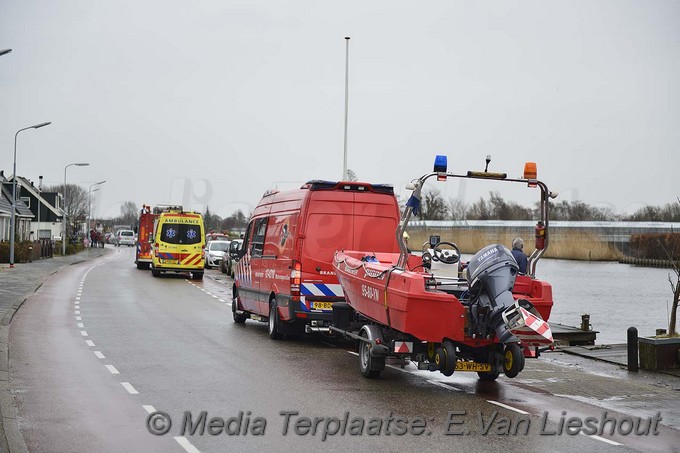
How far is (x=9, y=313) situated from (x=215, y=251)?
3008cm

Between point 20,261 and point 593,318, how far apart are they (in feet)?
108

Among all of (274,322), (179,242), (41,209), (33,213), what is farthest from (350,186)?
(41,209)

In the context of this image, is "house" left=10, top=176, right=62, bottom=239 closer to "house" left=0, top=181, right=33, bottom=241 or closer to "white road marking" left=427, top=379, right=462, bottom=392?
"house" left=0, top=181, right=33, bottom=241

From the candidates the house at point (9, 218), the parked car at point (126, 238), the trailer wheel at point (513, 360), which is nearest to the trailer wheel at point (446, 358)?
the trailer wheel at point (513, 360)

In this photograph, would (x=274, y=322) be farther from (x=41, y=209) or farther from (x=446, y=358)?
(x=41, y=209)

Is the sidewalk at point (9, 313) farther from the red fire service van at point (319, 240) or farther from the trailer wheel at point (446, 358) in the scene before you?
the trailer wheel at point (446, 358)

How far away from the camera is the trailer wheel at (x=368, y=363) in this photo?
12344mm

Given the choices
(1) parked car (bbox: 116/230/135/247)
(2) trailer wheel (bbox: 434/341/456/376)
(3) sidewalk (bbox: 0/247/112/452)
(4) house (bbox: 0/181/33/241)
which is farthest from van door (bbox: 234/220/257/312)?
(1) parked car (bbox: 116/230/135/247)

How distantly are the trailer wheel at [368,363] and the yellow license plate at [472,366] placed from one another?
120cm

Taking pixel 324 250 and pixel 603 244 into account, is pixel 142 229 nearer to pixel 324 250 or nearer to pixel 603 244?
pixel 324 250

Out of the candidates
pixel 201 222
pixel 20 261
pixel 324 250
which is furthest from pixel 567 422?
pixel 20 261

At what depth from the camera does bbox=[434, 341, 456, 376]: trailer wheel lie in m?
11.2

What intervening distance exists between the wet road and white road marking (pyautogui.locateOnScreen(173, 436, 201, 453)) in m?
0.04

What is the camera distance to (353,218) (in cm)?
1639
